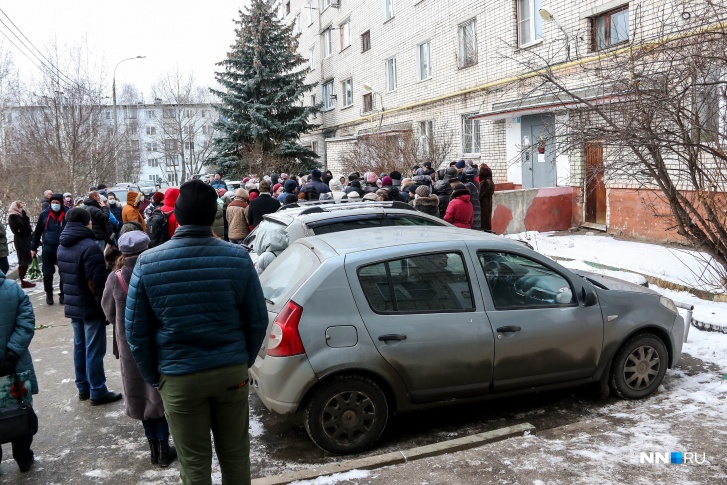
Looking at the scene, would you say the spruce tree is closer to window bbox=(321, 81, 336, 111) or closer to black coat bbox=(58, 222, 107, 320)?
window bbox=(321, 81, 336, 111)

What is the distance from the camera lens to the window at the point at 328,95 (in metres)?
32.7

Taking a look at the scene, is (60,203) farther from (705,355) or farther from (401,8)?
(401,8)

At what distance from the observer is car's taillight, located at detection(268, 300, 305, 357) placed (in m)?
4.35

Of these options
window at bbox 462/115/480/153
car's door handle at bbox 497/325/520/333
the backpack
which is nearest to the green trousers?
car's door handle at bbox 497/325/520/333

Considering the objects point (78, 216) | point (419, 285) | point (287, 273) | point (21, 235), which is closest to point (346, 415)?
point (419, 285)

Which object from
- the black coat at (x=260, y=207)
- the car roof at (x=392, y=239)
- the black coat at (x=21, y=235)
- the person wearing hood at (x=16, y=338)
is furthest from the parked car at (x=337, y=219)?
the black coat at (x=21, y=235)

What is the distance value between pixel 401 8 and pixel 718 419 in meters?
22.2

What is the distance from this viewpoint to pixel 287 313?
4.42m

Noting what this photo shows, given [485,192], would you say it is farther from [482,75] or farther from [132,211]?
[482,75]

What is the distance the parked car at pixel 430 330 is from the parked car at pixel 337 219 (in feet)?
5.23

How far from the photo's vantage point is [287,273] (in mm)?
4961

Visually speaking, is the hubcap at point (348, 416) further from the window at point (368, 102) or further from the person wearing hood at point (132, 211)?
the window at point (368, 102)

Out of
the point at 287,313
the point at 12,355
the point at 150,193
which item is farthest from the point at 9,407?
the point at 150,193

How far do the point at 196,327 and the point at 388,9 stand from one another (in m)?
24.7
